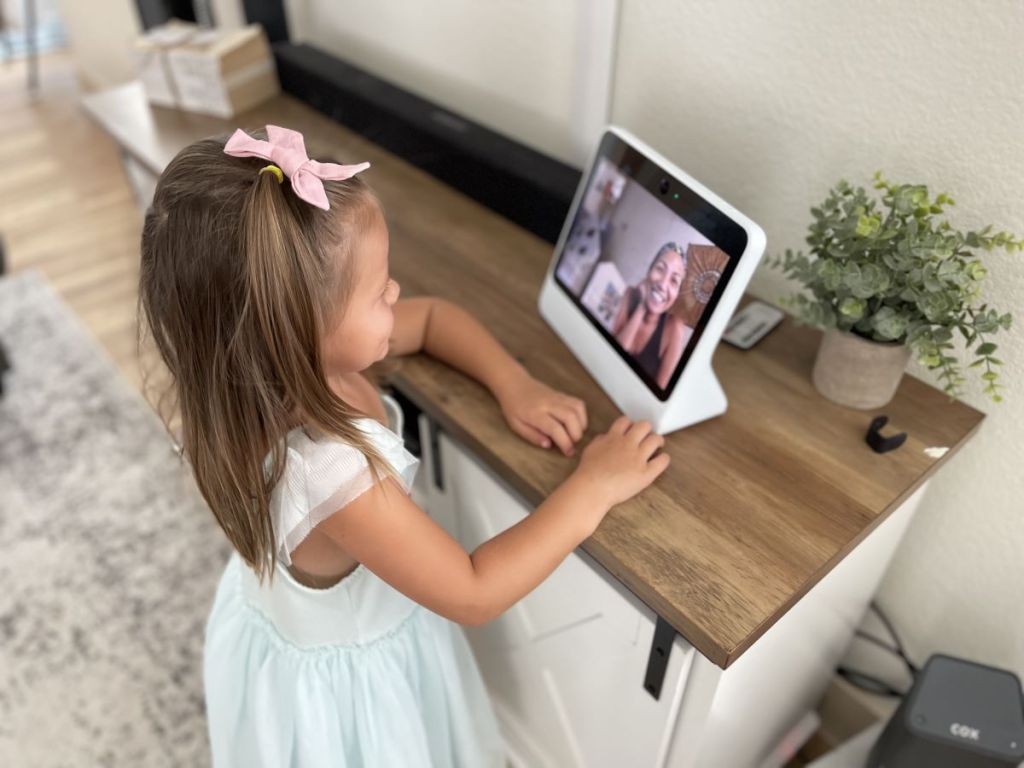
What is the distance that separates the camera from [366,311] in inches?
26.5

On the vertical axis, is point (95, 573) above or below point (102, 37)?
below

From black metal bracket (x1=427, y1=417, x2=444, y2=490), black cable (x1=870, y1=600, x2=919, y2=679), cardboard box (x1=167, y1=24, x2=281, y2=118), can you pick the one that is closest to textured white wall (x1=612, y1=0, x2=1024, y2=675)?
black cable (x1=870, y1=600, x2=919, y2=679)

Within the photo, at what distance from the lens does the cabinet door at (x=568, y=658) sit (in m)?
0.82

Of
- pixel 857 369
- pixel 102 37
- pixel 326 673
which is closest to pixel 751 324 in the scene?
pixel 857 369

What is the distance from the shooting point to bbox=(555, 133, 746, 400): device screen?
76cm

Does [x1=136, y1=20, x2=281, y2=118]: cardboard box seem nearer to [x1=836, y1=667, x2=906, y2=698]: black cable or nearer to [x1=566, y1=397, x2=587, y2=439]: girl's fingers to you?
[x1=566, y1=397, x2=587, y2=439]: girl's fingers

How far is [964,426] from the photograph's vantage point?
853 mm

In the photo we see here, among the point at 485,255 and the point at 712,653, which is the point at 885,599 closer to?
the point at 712,653

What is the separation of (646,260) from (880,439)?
0.29m

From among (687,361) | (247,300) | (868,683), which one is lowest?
(868,683)

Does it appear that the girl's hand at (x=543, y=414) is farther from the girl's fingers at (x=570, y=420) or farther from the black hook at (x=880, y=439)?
the black hook at (x=880, y=439)

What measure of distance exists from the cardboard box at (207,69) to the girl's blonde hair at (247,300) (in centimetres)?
101

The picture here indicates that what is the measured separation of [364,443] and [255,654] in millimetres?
391

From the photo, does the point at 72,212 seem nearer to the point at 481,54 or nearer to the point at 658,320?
the point at 481,54
